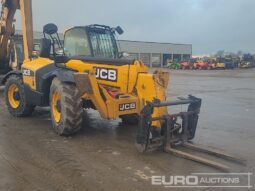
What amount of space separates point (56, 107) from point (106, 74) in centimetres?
146

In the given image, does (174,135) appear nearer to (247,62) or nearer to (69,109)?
(69,109)

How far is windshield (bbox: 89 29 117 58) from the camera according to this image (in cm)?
843

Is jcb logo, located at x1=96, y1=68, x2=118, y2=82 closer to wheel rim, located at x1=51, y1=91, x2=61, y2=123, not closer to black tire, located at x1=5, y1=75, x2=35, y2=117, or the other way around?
wheel rim, located at x1=51, y1=91, x2=61, y2=123

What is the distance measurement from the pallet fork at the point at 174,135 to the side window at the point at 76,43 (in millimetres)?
2610

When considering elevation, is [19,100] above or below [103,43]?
below

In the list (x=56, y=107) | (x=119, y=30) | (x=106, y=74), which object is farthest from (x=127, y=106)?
(x=119, y=30)

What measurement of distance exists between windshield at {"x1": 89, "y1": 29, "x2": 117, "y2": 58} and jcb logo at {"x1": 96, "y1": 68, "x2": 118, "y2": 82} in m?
0.77

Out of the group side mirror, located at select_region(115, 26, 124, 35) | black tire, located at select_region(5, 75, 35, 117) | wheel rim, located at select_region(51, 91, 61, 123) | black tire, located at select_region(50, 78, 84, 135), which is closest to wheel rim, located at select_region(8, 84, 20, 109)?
black tire, located at select_region(5, 75, 35, 117)

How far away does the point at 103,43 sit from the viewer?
870 cm

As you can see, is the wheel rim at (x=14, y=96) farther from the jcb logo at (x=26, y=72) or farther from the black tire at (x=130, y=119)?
the black tire at (x=130, y=119)

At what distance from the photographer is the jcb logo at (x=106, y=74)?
293 inches

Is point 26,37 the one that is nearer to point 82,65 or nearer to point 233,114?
point 82,65

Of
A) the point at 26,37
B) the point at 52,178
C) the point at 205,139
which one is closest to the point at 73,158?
the point at 52,178

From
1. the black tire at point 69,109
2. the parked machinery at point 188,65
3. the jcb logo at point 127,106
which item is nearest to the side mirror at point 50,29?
the black tire at point 69,109
